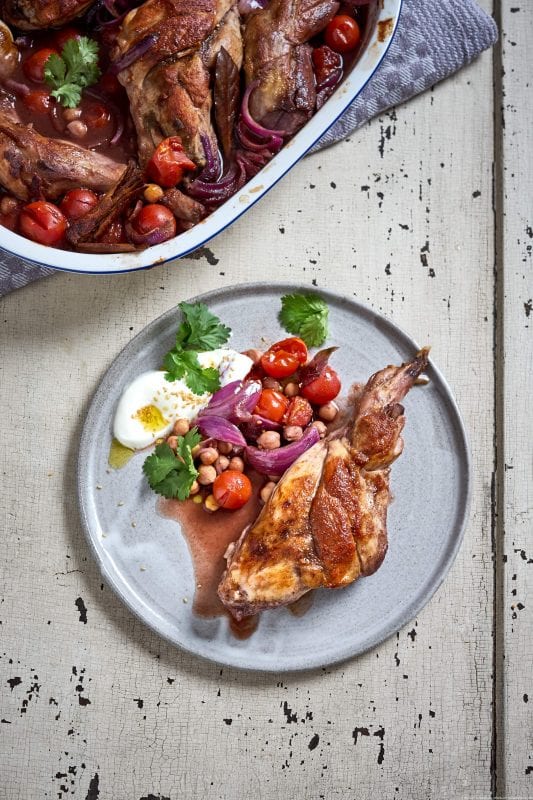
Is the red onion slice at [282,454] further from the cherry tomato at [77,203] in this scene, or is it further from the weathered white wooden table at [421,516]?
the cherry tomato at [77,203]

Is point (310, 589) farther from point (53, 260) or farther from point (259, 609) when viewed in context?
point (53, 260)

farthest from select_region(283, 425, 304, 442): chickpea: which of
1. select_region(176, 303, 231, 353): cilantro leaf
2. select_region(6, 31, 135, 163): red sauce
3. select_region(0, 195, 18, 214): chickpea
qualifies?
select_region(0, 195, 18, 214): chickpea

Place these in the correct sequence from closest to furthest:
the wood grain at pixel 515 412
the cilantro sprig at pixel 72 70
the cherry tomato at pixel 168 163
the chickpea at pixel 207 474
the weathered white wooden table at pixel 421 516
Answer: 1. the cherry tomato at pixel 168 163
2. the cilantro sprig at pixel 72 70
3. the chickpea at pixel 207 474
4. the weathered white wooden table at pixel 421 516
5. the wood grain at pixel 515 412

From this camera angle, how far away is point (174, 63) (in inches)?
116

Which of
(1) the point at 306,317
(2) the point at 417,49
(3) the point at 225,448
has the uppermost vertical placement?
(2) the point at 417,49

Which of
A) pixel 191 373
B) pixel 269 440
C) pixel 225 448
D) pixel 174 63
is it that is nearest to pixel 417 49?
pixel 174 63

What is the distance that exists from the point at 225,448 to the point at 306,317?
2.20ft

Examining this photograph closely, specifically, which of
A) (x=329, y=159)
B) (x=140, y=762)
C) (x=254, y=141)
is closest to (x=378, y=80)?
(x=329, y=159)

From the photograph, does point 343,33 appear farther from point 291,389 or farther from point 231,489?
point 231,489

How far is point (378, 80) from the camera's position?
3.49m

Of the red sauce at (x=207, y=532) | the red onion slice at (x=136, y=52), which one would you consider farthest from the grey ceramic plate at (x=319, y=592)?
the red onion slice at (x=136, y=52)

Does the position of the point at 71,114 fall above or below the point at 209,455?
above

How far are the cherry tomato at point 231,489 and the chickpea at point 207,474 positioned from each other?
23 millimetres

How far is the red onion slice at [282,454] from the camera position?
3199mm
